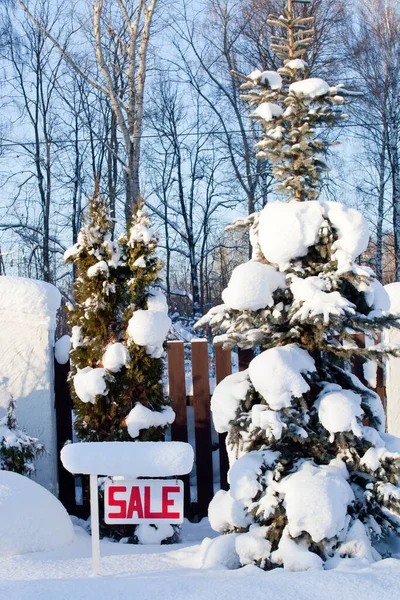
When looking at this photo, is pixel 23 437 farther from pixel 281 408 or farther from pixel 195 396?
pixel 281 408

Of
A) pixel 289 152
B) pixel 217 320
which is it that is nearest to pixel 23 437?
pixel 217 320

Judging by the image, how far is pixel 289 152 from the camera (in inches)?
142

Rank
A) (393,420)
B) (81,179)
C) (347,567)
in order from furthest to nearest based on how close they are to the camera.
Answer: (81,179) → (393,420) → (347,567)

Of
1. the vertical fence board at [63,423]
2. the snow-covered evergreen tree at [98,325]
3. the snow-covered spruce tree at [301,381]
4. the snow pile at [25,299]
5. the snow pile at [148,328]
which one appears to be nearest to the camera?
the snow-covered spruce tree at [301,381]

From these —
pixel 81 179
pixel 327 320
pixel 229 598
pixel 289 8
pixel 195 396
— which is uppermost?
pixel 81 179

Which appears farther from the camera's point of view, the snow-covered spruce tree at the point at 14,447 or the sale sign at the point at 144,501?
the snow-covered spruce tree at the point at 14,447

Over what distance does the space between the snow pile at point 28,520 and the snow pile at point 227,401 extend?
1177 mm

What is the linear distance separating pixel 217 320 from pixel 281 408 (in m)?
0.65

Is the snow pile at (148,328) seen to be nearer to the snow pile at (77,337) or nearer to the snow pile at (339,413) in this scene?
the snow pile at (77,337)

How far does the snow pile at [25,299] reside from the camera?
4750 millimetres

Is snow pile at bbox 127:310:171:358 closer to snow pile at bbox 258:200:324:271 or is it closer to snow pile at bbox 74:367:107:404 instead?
snow pile at bbox 74:367:107:404

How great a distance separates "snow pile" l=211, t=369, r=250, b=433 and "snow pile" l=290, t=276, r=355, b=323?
554 millimetres

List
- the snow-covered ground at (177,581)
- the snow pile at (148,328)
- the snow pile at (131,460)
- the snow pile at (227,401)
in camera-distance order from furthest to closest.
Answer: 1. the snow pile at (148,328)
2. the snow pile at (227,401)
3. the snow pile at (131,460)
4. the snow-covered ground at (177,581)

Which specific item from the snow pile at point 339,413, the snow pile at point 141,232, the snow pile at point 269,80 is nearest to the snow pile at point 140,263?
the snow pile at point 141,232
